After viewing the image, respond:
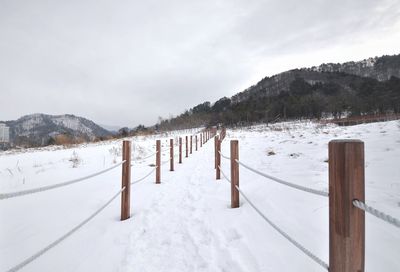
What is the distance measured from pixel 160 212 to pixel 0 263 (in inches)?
80.7

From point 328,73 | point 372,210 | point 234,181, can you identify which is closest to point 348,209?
point 372,210

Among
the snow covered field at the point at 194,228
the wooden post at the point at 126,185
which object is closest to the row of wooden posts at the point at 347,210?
the snow covered field at the point at 194,228

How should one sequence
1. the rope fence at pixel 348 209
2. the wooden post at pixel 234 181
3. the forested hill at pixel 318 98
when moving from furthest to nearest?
the forested hill at pixel 318 98, the wooden post at pixel 234 181, the rope fence at pixel 348 209

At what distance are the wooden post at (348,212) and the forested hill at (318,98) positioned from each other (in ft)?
184

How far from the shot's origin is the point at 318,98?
82.4 metres

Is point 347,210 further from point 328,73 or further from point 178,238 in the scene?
point 328,73

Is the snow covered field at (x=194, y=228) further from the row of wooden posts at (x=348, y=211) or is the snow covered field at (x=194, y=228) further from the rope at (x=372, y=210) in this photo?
the rope at (x=372, y=210)

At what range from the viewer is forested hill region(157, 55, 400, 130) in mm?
62981

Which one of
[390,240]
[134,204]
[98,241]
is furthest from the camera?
[134,204]

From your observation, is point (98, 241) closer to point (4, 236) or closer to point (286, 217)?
point (4, 236)

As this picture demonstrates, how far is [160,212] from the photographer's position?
12.0ft

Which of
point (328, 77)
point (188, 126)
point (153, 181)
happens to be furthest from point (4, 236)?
point (328, 77)

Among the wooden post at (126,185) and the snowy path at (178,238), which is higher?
the wooden post at (126,185)

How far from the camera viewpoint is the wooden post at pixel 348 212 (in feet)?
3.85
